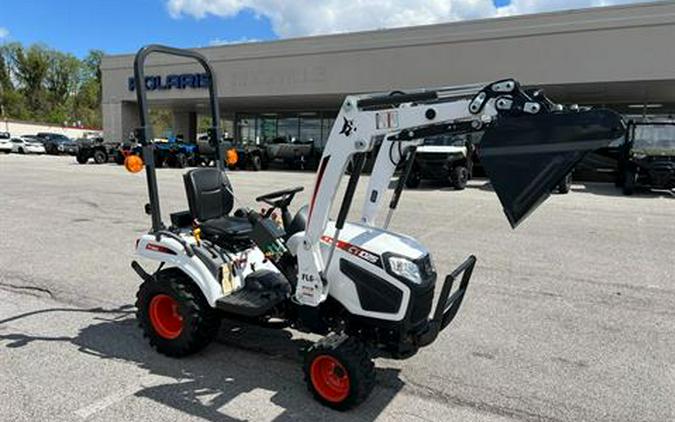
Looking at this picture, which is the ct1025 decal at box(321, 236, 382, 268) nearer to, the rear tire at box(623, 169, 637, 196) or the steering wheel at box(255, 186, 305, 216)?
the steering wheel at box(255, 186, 305, 216)

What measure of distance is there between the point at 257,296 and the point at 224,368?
0.57 metres

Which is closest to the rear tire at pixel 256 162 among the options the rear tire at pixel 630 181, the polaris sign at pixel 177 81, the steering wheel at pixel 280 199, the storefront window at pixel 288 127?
the polaris sign at pixel 177 81

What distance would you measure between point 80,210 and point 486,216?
28.1ft

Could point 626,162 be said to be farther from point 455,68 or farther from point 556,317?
point 556,317

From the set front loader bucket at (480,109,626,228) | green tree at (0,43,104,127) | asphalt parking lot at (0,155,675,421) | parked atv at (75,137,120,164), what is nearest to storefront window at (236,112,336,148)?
parked atv at (75,137,120,164)

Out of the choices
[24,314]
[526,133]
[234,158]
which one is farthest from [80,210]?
[526,133]

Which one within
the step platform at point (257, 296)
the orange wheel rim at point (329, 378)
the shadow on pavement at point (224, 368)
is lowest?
the shadow on pavement at point (224, 368)

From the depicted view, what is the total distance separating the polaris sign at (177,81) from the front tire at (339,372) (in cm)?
2664

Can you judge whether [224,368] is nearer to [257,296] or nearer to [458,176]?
[257,296]

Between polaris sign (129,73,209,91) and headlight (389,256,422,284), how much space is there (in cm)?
2661

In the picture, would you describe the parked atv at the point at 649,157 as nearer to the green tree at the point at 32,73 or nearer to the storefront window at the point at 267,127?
the storefront window at the point at 267,127

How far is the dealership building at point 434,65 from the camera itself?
1898 cm

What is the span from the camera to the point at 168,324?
420 cm

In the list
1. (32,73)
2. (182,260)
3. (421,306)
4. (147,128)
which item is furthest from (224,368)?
(32,73)
